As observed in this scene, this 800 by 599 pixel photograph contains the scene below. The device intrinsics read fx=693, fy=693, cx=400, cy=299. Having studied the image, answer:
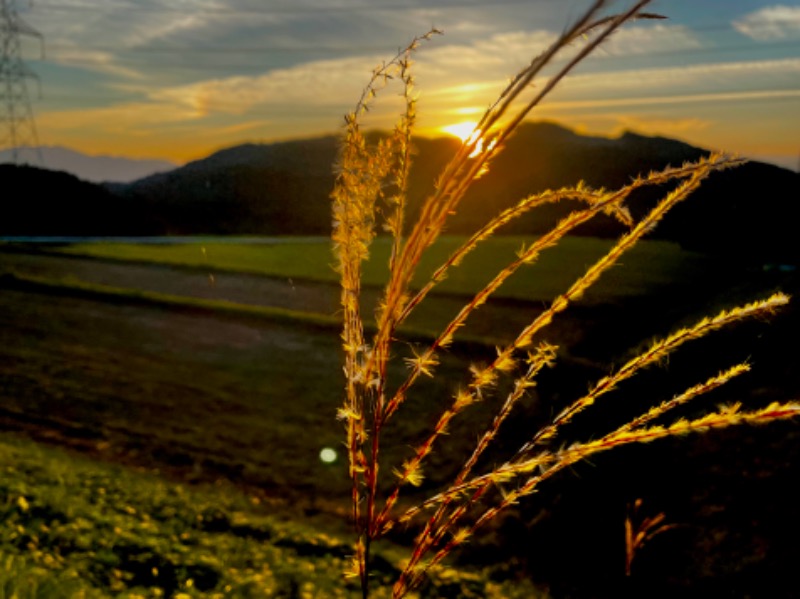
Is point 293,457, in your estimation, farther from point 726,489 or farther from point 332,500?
point 726,489

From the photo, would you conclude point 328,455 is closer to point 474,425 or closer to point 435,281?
point 474,425

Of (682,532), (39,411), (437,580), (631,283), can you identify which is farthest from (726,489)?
(631,283)

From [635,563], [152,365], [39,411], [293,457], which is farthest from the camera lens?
[152,365]

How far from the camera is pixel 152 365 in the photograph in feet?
54.1

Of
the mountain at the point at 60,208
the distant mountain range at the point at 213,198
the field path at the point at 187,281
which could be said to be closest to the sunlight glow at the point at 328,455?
the field path at the point at 187,281

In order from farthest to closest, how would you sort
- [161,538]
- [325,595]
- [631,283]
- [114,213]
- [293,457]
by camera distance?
[114,213] < [631,283] < [293,457] < [161,538] < [325,595]

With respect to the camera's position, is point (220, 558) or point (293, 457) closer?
point (220, 558)

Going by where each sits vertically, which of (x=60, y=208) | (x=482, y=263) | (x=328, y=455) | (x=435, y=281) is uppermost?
(x=60, y=208)

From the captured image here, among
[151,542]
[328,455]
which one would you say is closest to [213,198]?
[328,455]

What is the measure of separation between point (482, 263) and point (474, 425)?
19934 millimetres

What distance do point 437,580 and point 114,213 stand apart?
57.0m

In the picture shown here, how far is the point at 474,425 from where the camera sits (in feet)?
45.6

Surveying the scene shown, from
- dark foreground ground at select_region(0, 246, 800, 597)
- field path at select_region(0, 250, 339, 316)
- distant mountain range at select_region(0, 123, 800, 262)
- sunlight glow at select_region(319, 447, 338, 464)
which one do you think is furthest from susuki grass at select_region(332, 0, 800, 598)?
distant mountain range at select_region(0, 123, 800, 262)

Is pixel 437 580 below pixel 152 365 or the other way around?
below
